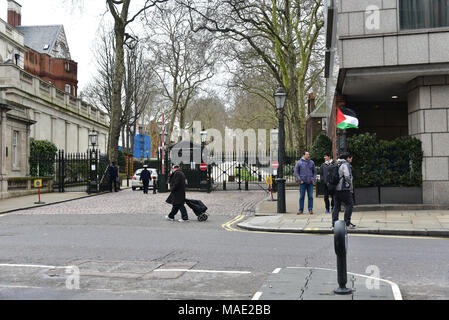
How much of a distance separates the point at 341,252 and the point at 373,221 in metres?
8.01

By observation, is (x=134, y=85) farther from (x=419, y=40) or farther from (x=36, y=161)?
(x=419, y=40)

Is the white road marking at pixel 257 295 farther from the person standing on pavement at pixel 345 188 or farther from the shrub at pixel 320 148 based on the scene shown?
the shrub at pixel 320 148

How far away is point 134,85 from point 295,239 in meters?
33.5

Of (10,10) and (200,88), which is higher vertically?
(10,10)

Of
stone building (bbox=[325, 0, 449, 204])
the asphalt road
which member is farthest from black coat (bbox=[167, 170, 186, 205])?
stone building (bbox=[325, 0, 449, 204])

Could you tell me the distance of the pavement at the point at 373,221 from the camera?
11.3 metres

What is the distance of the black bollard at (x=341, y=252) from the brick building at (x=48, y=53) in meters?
51.0

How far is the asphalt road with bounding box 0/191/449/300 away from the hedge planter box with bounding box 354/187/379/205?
520 cm

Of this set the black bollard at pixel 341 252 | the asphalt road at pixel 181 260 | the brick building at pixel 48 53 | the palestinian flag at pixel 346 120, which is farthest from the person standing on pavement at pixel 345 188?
the brick building at pixel 48 53

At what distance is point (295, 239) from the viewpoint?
1053 centimetres

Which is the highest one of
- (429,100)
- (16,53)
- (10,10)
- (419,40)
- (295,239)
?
(10,10)

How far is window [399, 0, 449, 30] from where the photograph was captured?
607 inches
